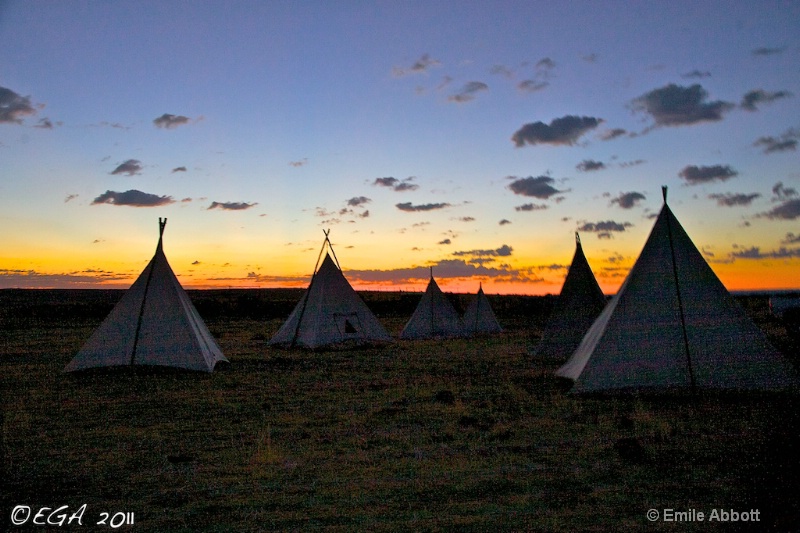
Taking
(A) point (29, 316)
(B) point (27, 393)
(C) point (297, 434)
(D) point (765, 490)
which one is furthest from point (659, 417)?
(A) point (29, 316)

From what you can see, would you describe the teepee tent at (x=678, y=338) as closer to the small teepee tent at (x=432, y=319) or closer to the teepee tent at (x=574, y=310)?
the teepee tent at (x=574, y=310)

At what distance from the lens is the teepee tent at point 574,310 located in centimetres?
1630

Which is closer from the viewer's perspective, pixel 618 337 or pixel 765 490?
pixel 765 490

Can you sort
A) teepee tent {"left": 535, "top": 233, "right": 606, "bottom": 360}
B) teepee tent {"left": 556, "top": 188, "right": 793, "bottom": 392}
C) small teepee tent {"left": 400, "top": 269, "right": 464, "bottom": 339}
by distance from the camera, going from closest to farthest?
teepee tent {"left": 556, "top": 188, "right": 793, "bottom": 392} < teepee tent {"left": 535, "top": 233, "right": 606, "bottom": 360} < small teepee tent {"left": 400, "top": 269, "right": 464, "bottom": 339}

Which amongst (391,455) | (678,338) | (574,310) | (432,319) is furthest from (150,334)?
(432,319)

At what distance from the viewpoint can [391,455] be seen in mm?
6730

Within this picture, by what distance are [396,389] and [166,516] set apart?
710 cm

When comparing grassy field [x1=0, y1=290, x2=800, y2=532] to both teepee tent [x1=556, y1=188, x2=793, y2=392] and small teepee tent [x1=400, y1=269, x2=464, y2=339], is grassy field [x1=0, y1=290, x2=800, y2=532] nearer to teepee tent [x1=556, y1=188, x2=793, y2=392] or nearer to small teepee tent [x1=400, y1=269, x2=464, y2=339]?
teepee tent [x1=556, y1=188, x2=793, y2=392]

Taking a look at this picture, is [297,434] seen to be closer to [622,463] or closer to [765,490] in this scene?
[622,463]

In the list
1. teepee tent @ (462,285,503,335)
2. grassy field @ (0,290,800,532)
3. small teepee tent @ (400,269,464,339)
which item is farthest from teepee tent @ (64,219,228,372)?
teepee tent @ (462,285,503,335)

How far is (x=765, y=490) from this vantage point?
5.31m

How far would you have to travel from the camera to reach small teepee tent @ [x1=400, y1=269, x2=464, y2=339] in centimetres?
2603

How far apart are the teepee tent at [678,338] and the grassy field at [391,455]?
0.39 m

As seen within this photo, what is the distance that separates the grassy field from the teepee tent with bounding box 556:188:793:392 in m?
0.39
